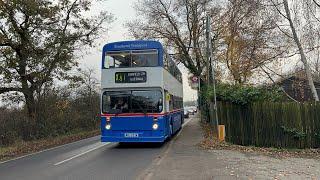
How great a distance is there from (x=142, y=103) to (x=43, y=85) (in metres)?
12.5

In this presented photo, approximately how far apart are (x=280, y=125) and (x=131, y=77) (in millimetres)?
7188

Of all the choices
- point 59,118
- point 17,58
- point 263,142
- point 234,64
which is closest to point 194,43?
point 234,64

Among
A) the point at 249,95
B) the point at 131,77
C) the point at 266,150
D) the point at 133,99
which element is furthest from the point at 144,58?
the point at 266,150

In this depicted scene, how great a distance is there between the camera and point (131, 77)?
61.9ft

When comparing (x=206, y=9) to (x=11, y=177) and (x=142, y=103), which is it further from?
(x=11, y=177)

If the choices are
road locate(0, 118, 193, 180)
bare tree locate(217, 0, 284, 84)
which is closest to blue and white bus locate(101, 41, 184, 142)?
road locate(0, 118, 193, 180)

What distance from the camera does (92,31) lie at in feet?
102

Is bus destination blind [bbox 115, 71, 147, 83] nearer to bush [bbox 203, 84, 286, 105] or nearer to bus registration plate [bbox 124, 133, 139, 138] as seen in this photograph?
bus registration plate [bbox 124, 133, 139, 138]

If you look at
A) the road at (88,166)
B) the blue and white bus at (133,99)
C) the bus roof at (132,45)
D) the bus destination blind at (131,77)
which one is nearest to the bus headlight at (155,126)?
the blue and white bus at (133,99)

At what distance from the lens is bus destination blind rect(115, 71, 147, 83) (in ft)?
61.7

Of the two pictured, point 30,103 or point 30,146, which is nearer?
point 30,146

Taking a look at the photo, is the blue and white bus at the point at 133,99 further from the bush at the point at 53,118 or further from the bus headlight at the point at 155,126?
the bush at the point at 53,118

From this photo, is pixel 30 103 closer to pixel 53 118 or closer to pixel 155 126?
pixel 53 118

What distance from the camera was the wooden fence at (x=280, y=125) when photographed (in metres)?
20.2
